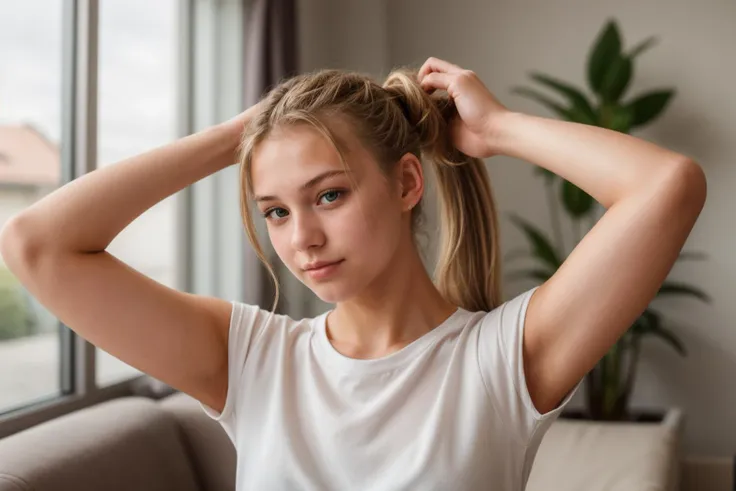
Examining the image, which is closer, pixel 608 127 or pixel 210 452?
pixel 210 452

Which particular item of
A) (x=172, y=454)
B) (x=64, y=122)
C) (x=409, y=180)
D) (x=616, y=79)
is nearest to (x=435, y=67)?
(x=409, y=180)

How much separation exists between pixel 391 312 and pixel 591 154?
35cm

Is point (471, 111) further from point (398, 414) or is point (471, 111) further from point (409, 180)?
point (398, 414)

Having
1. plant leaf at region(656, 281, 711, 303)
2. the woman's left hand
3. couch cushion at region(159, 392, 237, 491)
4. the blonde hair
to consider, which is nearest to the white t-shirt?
the blonde hair

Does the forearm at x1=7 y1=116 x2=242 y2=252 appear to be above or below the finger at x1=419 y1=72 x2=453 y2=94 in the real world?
below

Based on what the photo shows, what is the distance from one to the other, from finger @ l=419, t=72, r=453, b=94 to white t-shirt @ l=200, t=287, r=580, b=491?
33 centimetres

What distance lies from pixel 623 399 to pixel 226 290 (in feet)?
5.32

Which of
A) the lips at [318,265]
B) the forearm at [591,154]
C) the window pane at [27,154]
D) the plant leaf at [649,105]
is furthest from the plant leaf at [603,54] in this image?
the lips at [318,265]

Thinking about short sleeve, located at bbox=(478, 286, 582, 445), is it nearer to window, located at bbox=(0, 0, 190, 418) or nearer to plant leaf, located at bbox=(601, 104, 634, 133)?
window, located at bbox=(0, 0, 190, 418)

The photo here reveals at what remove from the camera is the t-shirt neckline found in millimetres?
1150

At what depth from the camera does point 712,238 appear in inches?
138

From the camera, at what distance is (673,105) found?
3.56 meters

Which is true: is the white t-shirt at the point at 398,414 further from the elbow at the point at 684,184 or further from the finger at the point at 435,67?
the finger at the point at 435,67

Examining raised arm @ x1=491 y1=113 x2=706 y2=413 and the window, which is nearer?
raised arm @ x1=491 y1=113 x2=706 y2=413
